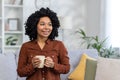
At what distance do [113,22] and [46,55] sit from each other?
2.77m

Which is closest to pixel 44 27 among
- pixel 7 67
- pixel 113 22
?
Result: pixel 7 67

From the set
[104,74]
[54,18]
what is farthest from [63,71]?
[104,74]

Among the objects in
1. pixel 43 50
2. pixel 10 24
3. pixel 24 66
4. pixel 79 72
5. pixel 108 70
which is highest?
pixel 10 24

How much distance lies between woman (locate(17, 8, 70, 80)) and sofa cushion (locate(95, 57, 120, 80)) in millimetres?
559

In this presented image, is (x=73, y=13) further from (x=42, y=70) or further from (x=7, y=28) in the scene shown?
(x=42, y=70)

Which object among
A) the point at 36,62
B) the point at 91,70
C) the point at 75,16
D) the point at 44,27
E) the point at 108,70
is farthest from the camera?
the point at 75,16

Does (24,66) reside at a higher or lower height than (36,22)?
lower

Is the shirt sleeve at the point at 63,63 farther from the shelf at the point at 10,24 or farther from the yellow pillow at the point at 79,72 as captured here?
the shelf at the point at 10,24

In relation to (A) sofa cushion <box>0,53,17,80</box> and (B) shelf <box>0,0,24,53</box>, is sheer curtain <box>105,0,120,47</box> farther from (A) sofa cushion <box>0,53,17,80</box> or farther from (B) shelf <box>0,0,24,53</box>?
(A) sofa cushion <box>0,53,17,80</box>

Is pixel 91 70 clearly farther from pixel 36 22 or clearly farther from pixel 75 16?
pixel 75 16

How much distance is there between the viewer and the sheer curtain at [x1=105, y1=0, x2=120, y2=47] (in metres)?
4.32

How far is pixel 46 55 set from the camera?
187 cm

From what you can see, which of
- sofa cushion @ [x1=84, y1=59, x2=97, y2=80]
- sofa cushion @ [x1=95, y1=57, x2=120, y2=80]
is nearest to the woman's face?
sofa cushion @ [x1=95, y1=57, x2=120, y2=80]

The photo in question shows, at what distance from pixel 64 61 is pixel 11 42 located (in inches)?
120
